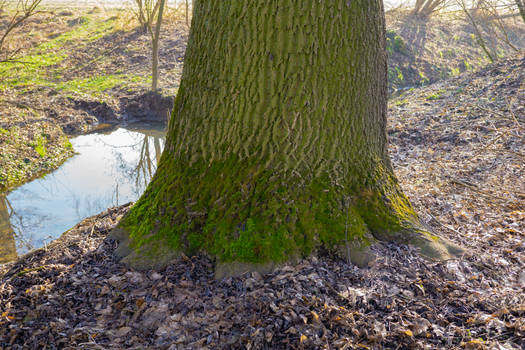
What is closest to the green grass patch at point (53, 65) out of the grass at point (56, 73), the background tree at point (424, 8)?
the grass at point (56, 73)

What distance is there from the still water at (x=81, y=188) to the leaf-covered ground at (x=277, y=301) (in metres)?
2.51

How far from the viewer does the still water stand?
6508 millimetres

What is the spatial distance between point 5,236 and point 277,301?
586 centimetres

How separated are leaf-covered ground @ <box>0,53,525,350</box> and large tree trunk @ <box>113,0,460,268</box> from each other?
212 mm

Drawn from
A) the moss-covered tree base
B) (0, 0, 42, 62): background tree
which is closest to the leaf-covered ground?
the moss-covered tree base

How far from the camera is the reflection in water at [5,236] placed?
18.5 feet

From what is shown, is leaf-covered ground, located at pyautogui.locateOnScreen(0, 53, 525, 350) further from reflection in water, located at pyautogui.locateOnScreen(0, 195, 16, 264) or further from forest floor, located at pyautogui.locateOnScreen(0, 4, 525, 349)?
reflection in water, located at pyautogui.locateOnScreen(0, 195, 16, 264)

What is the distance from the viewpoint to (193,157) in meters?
3.15

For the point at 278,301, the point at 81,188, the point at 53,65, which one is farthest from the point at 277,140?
the point at 53,65

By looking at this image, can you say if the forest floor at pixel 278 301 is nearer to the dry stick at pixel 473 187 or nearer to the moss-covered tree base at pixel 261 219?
the moss-covered tree base at pixel 261 219

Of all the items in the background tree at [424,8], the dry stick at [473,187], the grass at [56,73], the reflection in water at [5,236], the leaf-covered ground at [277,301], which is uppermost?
the background tree at [424,8]

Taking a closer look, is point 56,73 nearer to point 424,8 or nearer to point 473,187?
point 473,187

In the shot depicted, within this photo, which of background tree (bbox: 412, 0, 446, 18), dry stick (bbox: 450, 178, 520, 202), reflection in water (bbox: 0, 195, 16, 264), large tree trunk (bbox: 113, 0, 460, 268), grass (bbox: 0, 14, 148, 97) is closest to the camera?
large tree trunk (bbox: 113, 0, 460, 268)

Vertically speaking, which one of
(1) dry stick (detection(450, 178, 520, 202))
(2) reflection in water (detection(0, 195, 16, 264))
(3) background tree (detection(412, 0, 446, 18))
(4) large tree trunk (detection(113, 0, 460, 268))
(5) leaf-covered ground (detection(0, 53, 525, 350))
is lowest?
(2) reflection in water (detection(0, 195, 16, 264))
